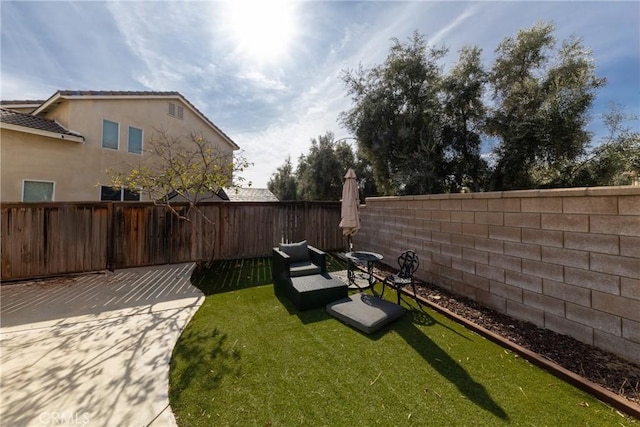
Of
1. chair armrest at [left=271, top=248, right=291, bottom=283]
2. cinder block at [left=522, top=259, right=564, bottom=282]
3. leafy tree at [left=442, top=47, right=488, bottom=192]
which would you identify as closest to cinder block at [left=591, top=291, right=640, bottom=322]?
cinder block at [left=522, top=259, right=564, bottom=282]

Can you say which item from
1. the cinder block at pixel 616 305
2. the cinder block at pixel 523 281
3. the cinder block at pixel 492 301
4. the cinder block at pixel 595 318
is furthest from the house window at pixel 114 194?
the cinder block at pixel 616 305

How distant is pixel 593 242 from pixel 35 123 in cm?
1508

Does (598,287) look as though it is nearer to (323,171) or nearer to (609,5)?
(609,5)

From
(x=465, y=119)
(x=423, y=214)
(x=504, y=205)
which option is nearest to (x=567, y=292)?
(x=504, y=205)

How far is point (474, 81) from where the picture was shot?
9.10 metres

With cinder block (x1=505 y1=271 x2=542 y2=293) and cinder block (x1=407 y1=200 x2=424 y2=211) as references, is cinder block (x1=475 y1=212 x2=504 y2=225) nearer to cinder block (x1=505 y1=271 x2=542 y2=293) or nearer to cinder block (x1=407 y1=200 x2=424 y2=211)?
cinder block (x1=505 y1=271 x2=542 y2=293)

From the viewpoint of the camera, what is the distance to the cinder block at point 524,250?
11.7 ft

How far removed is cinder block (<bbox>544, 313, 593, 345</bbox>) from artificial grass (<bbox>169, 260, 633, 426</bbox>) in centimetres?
84

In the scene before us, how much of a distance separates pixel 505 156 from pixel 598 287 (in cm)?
750

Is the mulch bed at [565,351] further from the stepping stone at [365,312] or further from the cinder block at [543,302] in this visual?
the stepping stone at [365,312]

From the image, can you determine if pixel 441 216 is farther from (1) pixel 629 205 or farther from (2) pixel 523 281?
(1) pixel 629 205

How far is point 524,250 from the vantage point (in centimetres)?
375

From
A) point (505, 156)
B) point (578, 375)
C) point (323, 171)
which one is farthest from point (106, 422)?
point (323, 171)

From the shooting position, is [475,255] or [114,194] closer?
[475,255]
